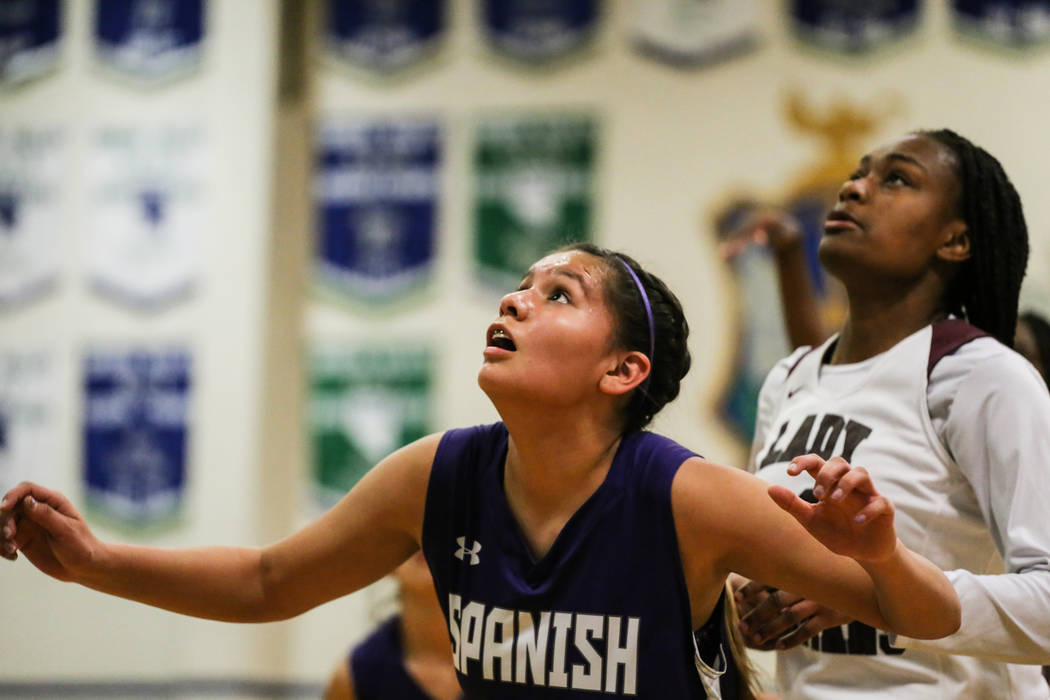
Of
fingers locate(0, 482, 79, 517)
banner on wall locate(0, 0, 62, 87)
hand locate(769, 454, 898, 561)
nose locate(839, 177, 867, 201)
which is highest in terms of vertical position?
banner on wall locate(0, 0, 62, 87)

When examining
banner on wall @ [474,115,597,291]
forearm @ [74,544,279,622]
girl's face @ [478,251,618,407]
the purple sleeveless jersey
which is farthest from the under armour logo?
banner on wall @ [474,115,597,291]

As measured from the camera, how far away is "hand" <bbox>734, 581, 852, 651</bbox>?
1867 millimetres

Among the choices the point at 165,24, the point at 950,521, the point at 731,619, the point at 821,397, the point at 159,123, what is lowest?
the point at 731,619

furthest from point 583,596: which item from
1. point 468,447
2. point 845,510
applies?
point 845,510

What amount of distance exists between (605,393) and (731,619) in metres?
0.41

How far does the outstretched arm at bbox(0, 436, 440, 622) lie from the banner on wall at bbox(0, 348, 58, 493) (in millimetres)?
3511

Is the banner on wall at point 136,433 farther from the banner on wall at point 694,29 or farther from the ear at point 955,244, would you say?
the ear at point 955,244

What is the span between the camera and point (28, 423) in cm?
528

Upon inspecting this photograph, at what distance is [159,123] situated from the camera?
17.6ft

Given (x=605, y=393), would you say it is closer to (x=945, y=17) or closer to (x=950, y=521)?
(x=950, y=521)

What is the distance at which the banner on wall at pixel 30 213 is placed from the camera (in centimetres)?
541

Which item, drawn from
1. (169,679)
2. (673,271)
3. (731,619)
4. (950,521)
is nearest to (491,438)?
(731,619)

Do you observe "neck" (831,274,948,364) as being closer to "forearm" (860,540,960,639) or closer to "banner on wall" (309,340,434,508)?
"forearm" (860,540,960,639)

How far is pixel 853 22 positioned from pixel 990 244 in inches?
120
